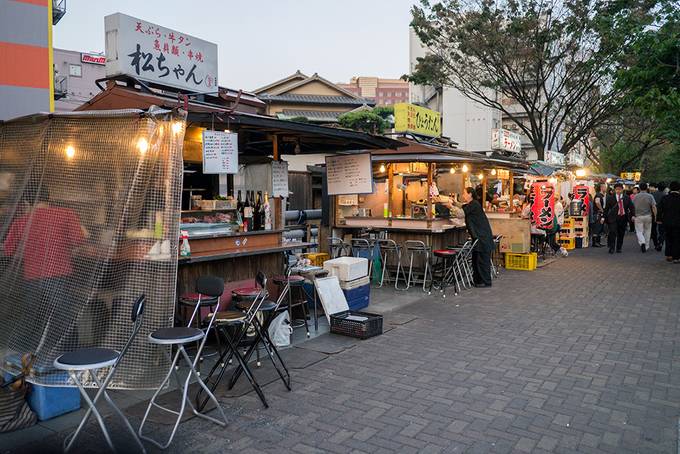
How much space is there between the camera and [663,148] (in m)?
40.6

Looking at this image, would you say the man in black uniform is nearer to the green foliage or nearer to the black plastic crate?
the black plastic crate

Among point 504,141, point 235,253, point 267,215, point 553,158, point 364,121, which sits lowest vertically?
point 235,253

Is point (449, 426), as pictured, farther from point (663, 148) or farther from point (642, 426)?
point (663, 148)

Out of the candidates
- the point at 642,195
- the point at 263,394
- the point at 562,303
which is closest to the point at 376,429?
the point at 263,394

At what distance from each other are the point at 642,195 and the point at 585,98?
11.3 meters

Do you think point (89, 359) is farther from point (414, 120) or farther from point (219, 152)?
point (414, 120)

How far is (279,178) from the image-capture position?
24.7 feet

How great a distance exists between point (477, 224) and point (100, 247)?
758cm

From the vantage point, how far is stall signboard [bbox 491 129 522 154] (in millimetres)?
18531

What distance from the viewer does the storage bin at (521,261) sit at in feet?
39.4

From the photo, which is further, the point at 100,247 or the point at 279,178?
the point at 279,178

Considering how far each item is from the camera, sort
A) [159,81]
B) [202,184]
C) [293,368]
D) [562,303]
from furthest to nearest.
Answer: [202,184] < [562,303] < [159,81] < [293,368]

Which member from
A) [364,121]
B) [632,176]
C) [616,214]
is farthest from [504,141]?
[632,176]

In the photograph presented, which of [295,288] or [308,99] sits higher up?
[308,99]
